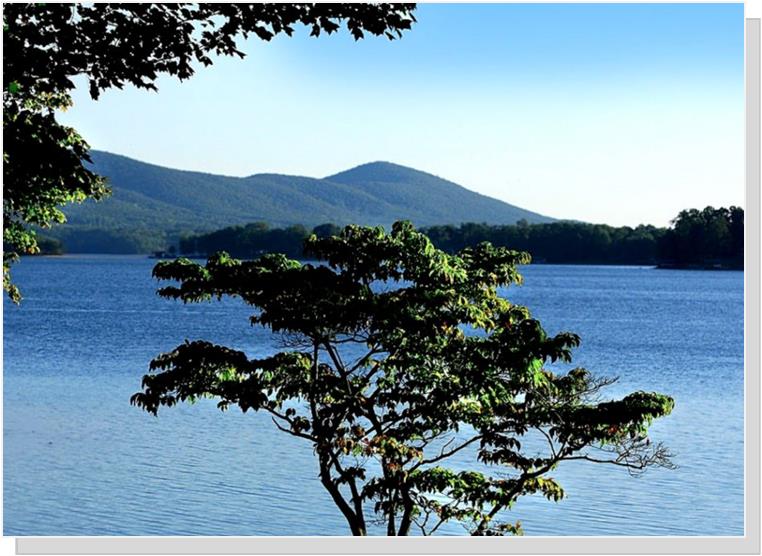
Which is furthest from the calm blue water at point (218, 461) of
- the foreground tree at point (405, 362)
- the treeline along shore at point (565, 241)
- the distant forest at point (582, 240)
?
the treeline along shore at point (565, 241)

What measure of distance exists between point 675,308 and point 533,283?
17.7 m

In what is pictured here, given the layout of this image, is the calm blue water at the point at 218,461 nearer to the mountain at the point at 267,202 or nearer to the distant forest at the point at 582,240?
the distant forest at the point at 582,240

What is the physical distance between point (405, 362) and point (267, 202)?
42.9m

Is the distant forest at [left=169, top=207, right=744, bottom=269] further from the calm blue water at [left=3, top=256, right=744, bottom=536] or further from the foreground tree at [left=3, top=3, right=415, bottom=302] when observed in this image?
the foreground tree at [left=3, top=3, right=415, bottom=302]

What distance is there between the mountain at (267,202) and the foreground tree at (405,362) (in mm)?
34293

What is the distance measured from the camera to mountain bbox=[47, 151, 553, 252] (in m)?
43.0

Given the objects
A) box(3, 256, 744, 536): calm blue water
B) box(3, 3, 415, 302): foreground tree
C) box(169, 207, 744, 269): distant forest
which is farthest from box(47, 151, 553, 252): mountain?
box(3, 3, 415, 302): foreground tree

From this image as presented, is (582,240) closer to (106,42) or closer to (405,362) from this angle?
(405,362)

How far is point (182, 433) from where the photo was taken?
11570 mm

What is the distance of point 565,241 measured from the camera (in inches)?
1596

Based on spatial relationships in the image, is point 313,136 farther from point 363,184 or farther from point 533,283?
point 533,283

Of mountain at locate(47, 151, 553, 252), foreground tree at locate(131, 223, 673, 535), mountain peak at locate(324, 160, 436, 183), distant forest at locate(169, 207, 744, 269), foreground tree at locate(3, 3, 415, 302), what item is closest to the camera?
foreground tree at locate(3, 3, 415, 302)

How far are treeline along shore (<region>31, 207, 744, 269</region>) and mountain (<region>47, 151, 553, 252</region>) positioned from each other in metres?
1.21

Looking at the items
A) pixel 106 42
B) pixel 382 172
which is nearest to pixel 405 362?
pixel 106 42
